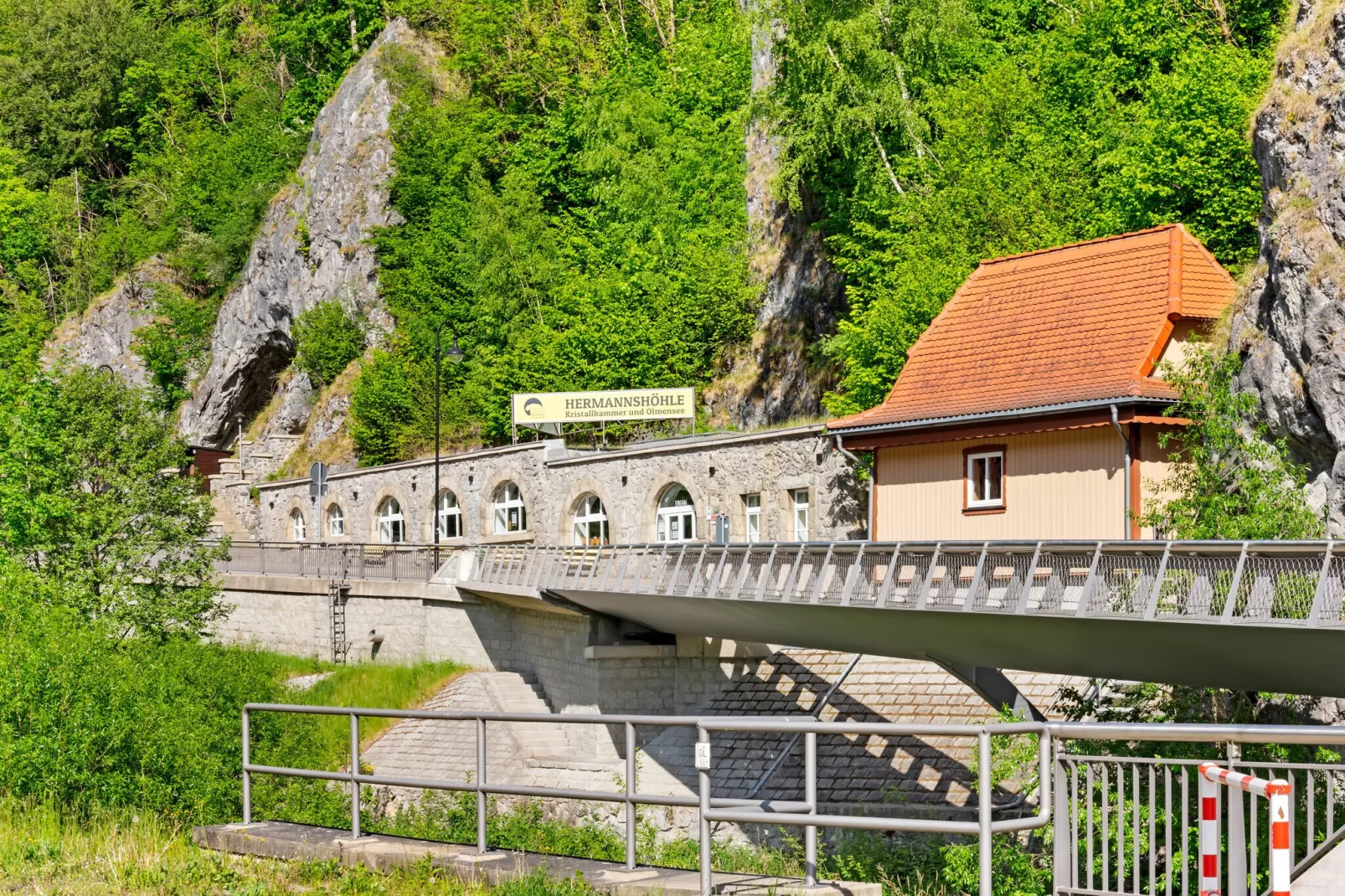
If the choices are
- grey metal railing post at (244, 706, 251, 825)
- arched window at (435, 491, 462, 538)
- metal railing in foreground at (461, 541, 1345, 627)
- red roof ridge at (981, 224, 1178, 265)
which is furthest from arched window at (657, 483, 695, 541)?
grey metal railing post at (244, 706, 251, 825)

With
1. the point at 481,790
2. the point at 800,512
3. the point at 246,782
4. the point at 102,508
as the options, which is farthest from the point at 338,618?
the point at 481,790

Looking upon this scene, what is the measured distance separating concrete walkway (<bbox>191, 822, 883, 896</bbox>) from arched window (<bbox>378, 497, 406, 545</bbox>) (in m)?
40.2

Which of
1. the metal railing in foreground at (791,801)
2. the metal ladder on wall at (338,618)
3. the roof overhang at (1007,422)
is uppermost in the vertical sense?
the roof overhang at (1007,422)

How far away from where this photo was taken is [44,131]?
95188 mm

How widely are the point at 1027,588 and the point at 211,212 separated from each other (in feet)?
239

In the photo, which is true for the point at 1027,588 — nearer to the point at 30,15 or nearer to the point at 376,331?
the point at 376,331

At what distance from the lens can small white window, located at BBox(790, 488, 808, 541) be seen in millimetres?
33531

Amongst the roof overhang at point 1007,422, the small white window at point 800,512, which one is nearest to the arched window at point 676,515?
the small white window at point 800,512

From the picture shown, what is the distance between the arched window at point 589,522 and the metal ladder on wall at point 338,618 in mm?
6814

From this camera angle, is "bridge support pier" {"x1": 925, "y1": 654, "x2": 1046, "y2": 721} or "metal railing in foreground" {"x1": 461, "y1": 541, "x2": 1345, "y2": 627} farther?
"bridge support pier" {"x1": 925, "y1": 654, "x2": 1046, "y2": 721}

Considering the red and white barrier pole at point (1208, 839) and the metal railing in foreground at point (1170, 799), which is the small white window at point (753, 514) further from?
the red and white barrier pole at point (1208, 839)

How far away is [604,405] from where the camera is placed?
43906 millimetres

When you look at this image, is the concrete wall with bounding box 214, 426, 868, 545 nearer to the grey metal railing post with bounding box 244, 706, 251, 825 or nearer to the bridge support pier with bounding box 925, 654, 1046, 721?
the bridge support pier with bounding box 925, 654, 1046, 721

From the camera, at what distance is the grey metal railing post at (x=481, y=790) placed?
8.69 meters
